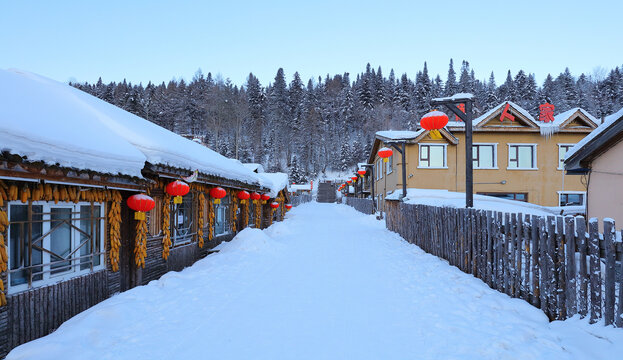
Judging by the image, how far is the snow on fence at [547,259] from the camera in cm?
365

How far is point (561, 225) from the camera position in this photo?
171 inches

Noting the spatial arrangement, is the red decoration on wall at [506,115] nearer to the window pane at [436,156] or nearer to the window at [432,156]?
the window at [432,156]

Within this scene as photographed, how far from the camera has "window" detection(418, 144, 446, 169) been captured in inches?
868

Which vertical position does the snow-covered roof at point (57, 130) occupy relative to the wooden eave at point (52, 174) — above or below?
above

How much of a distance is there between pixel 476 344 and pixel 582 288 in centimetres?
162

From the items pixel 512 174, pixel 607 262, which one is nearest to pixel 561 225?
pixel 607 262

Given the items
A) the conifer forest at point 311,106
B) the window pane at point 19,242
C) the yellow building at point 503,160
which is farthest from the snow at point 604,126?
the conifer forest at point 311,106

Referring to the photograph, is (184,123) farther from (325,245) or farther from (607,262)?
(607,262)

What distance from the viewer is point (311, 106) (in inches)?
3593

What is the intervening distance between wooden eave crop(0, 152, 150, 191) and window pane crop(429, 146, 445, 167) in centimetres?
2029

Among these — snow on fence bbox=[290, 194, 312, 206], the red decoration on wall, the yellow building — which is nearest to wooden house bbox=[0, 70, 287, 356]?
the yellow building

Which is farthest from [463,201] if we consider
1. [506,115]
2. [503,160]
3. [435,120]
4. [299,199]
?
[299,199]

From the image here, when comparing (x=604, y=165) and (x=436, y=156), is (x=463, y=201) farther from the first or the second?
(x=604, y=165)

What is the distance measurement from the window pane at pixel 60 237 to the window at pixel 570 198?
27.7 metres
